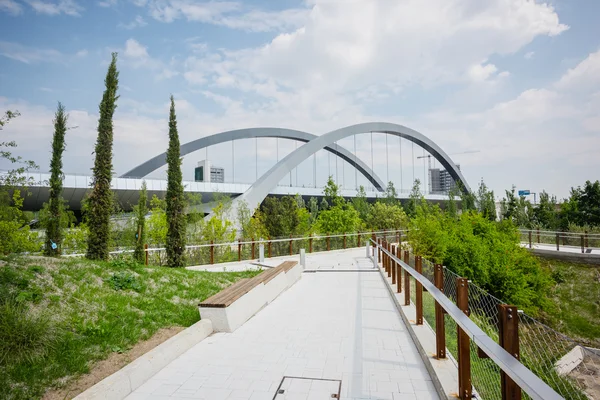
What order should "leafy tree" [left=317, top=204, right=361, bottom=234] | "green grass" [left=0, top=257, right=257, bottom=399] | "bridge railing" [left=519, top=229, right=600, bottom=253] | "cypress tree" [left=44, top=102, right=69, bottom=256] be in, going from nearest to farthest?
"green grass" [left=0, top=257, right=257, bottom=399] → "cypress tree" [left=44, top=102, right=69, bottom=256] → "bridge railing" [left=519, top=229, right=600, bottom=253] → "leafy tree" [left=317, top=204, right=361, bottom=234]

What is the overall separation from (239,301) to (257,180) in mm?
31310

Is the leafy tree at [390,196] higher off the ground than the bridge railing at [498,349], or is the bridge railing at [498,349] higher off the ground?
the leafy tree at [390,196]

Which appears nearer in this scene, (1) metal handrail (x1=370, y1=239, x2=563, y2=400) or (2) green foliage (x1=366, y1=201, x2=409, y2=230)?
(1) metal handrail (x1=370, y1=239, x2=563, y2=400)

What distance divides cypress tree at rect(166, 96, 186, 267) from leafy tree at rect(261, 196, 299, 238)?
9.11 metres

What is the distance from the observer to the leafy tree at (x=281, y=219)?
23.8 metres

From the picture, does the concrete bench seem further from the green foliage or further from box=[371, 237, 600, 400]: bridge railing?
the green foliage

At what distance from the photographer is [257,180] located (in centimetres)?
3741

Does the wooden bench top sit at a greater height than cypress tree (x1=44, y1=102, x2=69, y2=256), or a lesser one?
lesser

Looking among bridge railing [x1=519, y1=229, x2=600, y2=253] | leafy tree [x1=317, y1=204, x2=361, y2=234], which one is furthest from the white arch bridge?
bridge railing [x1=519, y1=229, x2=600, y2=253]

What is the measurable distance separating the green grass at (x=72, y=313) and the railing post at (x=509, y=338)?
3801 millimetres

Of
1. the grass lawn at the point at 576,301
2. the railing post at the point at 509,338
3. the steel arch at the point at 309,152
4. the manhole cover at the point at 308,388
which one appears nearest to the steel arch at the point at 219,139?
the steel arch at the point at 309,152

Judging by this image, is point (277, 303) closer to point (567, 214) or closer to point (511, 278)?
point (511, 278)

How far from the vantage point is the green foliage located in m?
36.3

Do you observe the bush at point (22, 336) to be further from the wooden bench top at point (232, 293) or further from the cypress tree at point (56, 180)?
the cypress tree at point (56, 180)
